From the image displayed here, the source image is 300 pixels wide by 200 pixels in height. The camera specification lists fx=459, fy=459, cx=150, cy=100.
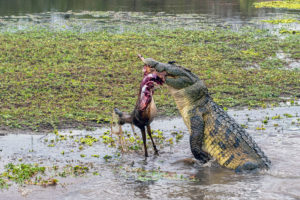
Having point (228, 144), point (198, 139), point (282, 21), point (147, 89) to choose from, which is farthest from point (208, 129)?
point (282, 21)

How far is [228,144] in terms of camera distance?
19.9 feet

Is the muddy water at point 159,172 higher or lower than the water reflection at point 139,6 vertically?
lower

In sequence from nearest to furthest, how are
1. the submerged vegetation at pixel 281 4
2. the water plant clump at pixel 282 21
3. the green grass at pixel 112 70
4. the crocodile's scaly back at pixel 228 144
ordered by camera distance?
the crocodile's scaly back at pixel 228 144 → the green grass at pixel 112 70 → the water plant clump at pixel 282 21 → the submerged vegetation at pixel 281 4

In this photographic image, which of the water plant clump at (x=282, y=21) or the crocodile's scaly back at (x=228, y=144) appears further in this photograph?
the water plant clump at (x=282, y=21)

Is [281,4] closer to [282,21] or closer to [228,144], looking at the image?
[282,21]

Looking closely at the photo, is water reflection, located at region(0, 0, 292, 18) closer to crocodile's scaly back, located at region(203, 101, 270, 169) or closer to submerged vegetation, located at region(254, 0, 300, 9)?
submerged vegetation, located at region(254, 0, 300, 9)

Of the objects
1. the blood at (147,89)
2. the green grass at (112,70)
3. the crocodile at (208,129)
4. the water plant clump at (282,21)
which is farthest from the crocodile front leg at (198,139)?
the water plant clump at (282,21)

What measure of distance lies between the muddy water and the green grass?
1.03m

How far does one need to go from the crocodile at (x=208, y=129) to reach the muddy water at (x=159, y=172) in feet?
0.50

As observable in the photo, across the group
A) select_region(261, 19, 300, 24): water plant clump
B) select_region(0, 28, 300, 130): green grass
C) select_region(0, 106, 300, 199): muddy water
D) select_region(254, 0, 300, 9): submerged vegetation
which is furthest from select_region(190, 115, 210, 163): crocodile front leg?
select_region(254, 0, 300, 9): submerged vegetation

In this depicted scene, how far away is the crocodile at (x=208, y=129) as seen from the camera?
6020 millimetres

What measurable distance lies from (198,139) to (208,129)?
0.64ft

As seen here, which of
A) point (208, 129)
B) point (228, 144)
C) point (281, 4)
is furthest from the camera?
point (281, 4)

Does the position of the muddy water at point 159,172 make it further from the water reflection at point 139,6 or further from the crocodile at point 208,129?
the water reflection at point 139,6
